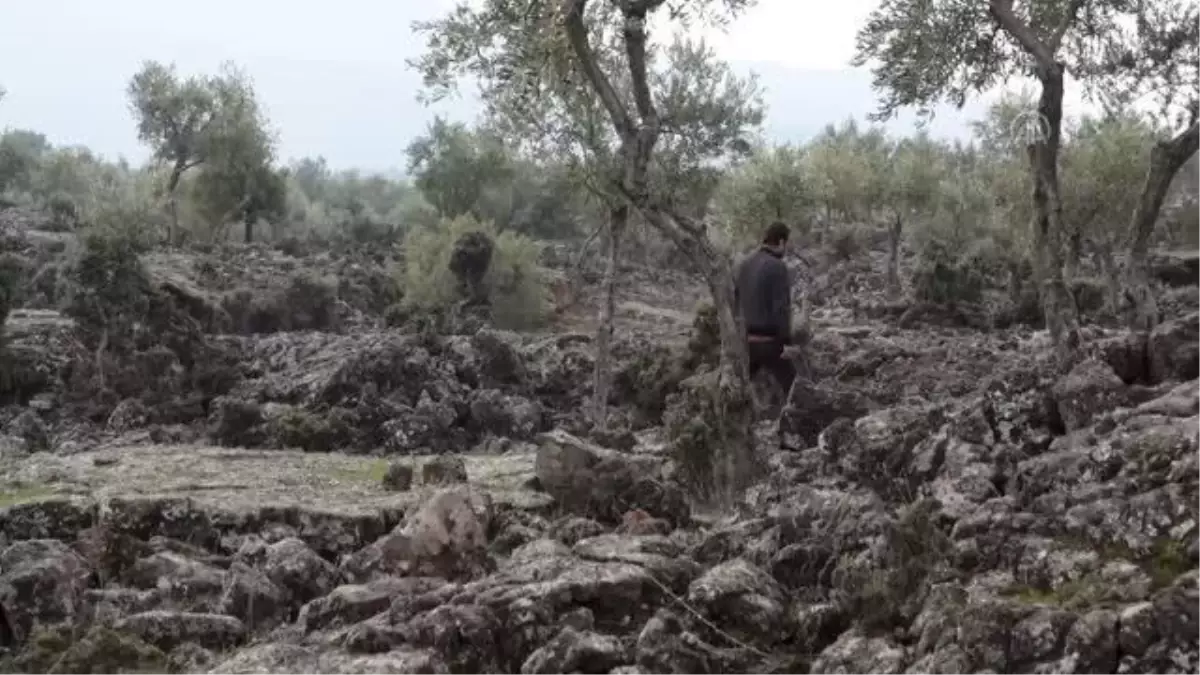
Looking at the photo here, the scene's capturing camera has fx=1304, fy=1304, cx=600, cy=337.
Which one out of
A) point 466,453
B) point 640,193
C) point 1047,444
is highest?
point 640,193

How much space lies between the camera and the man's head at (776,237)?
13297 mm

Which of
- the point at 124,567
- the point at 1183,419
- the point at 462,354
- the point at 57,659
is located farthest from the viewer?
the point at 462,354

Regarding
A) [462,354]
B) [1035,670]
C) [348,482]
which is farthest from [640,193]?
[462,354]

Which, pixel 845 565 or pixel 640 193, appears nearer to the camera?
pixel 845 565

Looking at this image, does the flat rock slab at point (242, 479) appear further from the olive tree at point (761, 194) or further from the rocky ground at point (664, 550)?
the olive tree at point (761, 194)

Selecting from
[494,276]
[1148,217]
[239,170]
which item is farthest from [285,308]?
[1148,217]

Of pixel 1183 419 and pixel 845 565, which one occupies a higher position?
pixel 1183 419

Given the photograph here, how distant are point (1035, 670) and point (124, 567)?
7198 mm

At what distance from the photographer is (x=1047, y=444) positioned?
7887mm

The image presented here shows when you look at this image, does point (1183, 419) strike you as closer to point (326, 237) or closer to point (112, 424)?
point (112, 424)

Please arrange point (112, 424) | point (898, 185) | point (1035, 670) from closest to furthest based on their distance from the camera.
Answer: point (1035, 670) → point (112, 424) → point (898, 185)

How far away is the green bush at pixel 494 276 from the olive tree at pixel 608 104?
11356mm

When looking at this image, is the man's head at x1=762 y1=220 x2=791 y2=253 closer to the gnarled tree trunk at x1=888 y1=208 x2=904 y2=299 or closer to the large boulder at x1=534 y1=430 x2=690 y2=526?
the large boulder at x1=534 y1=430 x2=690 y2=526

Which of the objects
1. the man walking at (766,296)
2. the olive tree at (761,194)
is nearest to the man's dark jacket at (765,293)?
the man walking at (766,296)
